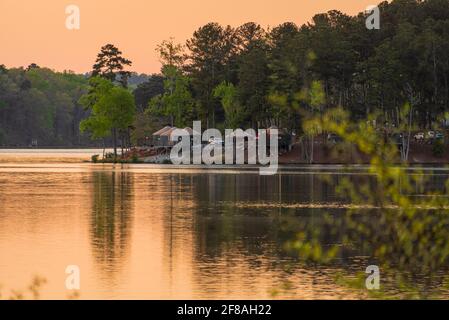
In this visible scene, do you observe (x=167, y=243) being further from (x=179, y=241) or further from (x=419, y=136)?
(x=419, y=136)

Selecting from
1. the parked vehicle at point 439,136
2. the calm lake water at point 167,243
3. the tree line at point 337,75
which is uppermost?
the tree line at point 337,75

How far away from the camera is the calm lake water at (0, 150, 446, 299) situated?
2566 centimetres

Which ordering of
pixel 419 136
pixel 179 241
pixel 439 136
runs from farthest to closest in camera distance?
pixel 419 136, pixel 439 136, pixel 179 241

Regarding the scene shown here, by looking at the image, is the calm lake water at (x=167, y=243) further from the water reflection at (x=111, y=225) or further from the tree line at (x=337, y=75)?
the tree line at (x=337, y=75)

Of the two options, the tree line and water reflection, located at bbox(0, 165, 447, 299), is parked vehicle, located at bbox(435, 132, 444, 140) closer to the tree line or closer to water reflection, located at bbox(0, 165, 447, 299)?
the tree line

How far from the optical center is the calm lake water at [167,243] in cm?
2566

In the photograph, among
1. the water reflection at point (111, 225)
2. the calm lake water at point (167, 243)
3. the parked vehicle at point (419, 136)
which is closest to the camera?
the calm lake water at point (167, 243)

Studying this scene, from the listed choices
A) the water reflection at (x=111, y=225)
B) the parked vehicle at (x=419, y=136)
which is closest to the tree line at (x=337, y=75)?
the parked vehicle at (x=419, y=136)

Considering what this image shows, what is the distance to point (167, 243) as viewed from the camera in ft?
119

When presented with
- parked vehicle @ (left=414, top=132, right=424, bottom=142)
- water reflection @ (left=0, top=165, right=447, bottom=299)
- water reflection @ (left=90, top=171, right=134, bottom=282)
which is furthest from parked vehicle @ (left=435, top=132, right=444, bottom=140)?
water reflection @ (left=90, top=171, right=134, bottom=282)

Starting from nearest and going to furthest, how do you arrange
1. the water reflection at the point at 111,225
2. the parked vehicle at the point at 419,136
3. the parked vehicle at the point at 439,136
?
the water reflection at the point at 111,225
the parked vehicle at the point at 439,136
the parked vehicle at the point at 419,136

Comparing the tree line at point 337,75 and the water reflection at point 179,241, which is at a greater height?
the tree line at point 337,75

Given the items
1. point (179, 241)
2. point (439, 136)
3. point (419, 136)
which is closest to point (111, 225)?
point (179, 241)
